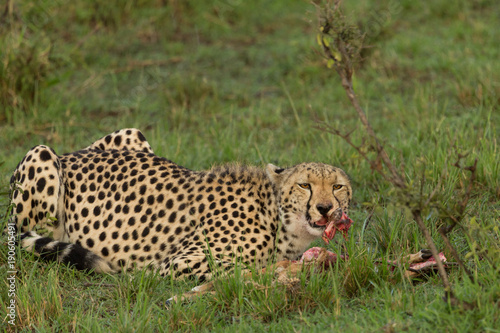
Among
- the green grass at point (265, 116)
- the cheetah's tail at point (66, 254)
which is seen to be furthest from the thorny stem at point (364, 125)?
the cheetah's tail at point (66, 254)

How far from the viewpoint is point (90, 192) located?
12.5 feet

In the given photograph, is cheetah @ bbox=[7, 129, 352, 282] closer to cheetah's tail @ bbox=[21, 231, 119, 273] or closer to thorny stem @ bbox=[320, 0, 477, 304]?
cheetah's tail @ bbox=[21, 231, 119, 273]

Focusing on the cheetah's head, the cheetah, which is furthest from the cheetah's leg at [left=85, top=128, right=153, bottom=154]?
the cheetah's head

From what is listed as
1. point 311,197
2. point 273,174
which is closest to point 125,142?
point 273,174

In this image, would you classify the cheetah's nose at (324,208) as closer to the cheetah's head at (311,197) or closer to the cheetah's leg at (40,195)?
the cheetah's head at (311,197)

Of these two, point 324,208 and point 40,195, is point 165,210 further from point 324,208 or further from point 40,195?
point 324,208

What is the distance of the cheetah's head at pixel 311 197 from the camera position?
326 cm

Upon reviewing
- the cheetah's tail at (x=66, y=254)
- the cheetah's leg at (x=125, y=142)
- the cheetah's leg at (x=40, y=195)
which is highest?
the cheetah's leg at (x=125, y=142)

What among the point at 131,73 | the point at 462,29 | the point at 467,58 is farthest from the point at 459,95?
the point at 131,73

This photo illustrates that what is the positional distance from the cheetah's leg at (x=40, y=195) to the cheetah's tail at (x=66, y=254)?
24 cm

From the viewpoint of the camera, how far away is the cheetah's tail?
3477mm

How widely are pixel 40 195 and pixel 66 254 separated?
0.45 m

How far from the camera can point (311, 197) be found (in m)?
3.30

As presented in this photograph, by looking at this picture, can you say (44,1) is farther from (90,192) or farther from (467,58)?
(467,58)
